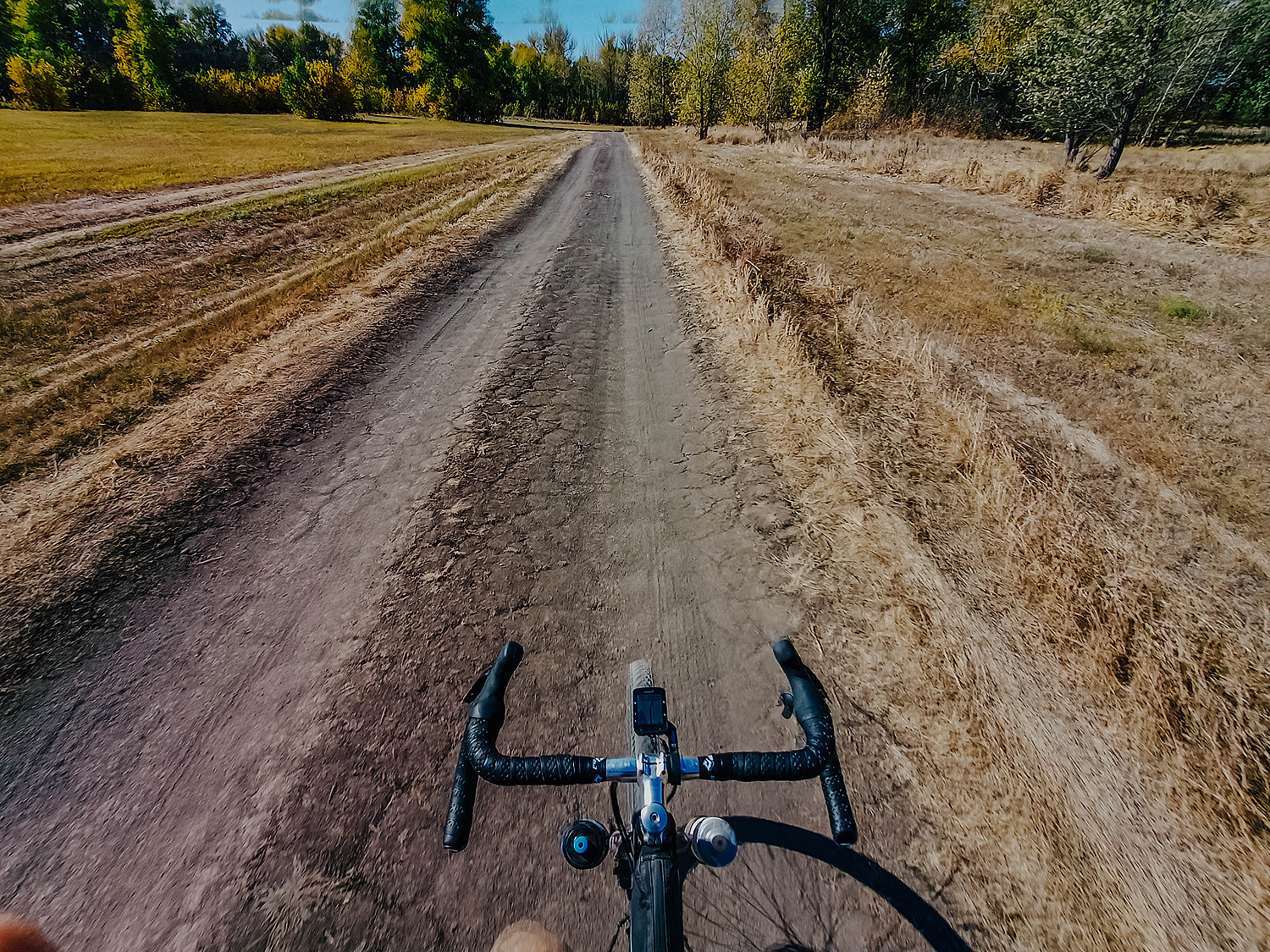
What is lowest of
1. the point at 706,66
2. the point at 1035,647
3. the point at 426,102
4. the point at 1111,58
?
the point at 1035,647

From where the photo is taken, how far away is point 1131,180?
1459cm

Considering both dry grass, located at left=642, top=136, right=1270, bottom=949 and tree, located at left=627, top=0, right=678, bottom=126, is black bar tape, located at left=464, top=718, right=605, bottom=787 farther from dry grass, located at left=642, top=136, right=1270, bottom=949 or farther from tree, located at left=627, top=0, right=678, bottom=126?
tree, located at left=627, top=0, right=678, bottom=126

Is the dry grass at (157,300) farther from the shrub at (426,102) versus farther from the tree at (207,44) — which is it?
the tree at (207,44)

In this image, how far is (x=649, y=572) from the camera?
4379mm

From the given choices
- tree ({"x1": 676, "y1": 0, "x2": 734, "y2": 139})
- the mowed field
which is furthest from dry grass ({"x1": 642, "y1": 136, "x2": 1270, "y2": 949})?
tree ({"x1": 676, "y1": 0, "x2": 734, "y2": 139})

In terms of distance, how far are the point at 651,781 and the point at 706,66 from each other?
5599 centimetres

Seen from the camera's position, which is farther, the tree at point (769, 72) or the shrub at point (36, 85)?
the shrub at point (36, 85)

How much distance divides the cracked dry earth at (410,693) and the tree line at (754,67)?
1832cm

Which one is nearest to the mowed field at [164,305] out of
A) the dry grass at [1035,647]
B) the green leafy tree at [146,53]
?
the dry grass at [1035,647]

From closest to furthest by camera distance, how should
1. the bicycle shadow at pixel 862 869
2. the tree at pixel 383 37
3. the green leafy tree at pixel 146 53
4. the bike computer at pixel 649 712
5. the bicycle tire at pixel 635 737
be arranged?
the bike computer at pixel 649 712, the bicycle tire at pixel 635 737, the bicycle shadow at pixel 862 869, the green leafy tree at pixel 146 53, the tree at pixel 383 37

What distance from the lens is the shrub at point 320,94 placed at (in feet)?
197

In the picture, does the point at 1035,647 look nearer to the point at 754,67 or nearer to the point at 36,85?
the point at 754,67

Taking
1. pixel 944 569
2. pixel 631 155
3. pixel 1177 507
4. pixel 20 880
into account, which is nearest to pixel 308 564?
pixel 20 880

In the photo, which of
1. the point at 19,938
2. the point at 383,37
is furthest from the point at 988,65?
the point at 383,37
